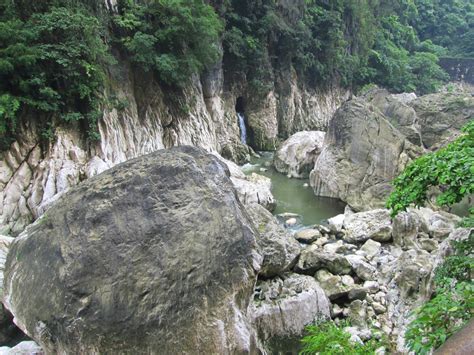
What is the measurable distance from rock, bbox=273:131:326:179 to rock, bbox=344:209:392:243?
591cm

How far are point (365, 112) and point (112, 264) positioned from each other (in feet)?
37.2

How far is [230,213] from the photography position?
518cm

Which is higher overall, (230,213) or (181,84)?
(181,84)

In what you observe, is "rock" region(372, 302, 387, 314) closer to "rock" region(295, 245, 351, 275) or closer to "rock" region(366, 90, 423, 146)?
"rock" region(295, 245, 351, 275)

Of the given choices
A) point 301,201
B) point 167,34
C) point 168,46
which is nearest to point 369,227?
point 301,201

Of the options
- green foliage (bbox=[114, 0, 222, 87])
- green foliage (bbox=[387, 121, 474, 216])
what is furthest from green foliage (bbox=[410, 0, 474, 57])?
green foliage (bbox=[387, 121, 474, 216])

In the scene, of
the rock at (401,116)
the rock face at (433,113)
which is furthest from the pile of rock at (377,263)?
the rock face at (433,113)

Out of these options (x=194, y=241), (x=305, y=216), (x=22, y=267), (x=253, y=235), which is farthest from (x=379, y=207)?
(x=22, y=267)

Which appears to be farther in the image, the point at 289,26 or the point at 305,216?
the point at 289,26

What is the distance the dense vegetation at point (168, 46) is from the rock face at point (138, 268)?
5.27 meters

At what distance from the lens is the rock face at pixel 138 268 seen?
170 inches

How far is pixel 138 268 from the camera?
181 inches

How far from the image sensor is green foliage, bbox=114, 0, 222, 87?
1312cm

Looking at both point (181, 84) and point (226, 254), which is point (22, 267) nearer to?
point (226, 254)
